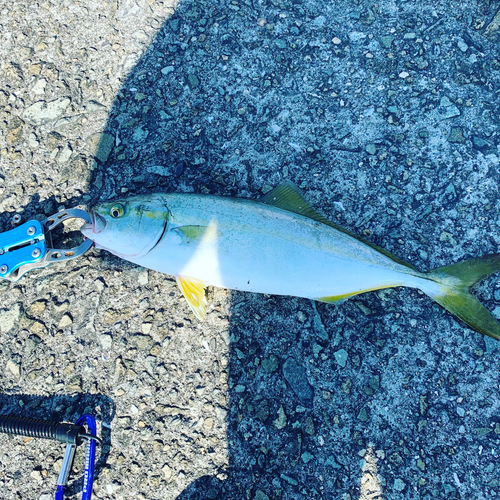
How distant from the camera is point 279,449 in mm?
2453

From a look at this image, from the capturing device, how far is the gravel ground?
247 centimetres

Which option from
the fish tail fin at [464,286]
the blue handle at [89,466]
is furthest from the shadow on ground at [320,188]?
the blue handle at [89,466]

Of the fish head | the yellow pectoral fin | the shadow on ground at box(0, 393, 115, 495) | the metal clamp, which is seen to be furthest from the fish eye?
the shadow on ground at box(0, 393, 115, 495)

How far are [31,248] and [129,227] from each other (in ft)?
2.33

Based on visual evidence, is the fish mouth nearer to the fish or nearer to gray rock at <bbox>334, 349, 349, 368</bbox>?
the fish

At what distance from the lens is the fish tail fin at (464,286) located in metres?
2.47

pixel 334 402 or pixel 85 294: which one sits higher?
pixel 85 294

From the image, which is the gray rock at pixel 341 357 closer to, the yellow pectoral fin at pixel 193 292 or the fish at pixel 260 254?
the fish at pixel 260 254

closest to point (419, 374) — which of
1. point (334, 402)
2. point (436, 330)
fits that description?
point (436, 330)

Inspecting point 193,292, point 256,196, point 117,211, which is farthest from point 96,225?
point 256,196

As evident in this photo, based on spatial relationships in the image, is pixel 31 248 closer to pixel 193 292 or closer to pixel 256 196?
pixel 193 292

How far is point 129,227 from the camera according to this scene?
2.52 metres

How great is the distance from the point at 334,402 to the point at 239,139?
6.19ft

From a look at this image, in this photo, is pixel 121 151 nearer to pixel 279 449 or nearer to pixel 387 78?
pixel 387 78
